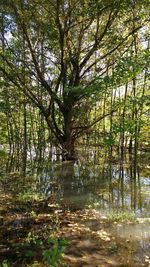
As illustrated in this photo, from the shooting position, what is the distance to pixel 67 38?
13625mm

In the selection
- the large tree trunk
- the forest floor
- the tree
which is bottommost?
the forest floor

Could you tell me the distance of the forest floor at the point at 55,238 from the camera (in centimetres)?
375

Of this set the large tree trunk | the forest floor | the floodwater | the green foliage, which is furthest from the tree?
the green foliage

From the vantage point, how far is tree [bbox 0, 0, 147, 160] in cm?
1205

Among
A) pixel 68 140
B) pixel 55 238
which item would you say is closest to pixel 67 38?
pixel 68 140

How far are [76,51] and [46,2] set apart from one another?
8.27 ft

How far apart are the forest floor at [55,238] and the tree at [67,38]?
5282 mm

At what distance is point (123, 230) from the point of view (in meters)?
5.17

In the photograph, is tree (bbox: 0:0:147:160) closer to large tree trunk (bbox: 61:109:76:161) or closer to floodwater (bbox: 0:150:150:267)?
large tree trunk (bbox: 61:109:76:161)

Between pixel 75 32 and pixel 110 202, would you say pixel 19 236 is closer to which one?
pixel 110 202

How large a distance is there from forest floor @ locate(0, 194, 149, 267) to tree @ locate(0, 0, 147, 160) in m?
5.28

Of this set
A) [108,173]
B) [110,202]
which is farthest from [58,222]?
[108,173]

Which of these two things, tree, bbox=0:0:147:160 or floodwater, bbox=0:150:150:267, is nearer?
floodwater, bbox=0:150:150:267

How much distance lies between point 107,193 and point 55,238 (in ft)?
13.4
